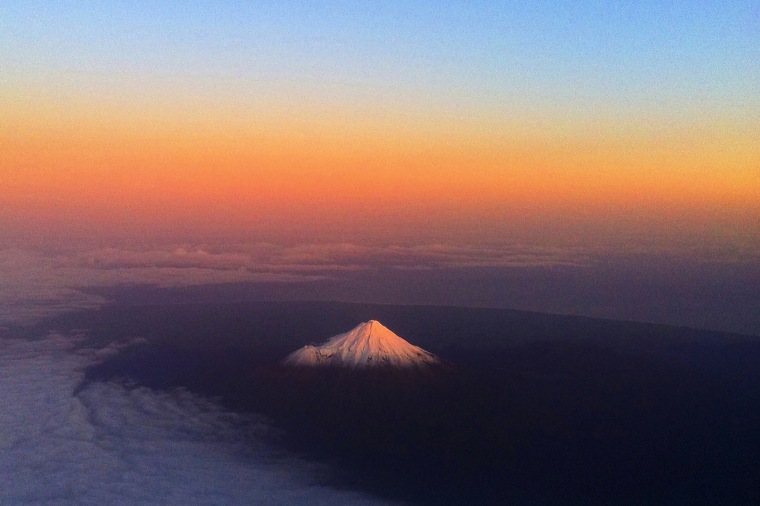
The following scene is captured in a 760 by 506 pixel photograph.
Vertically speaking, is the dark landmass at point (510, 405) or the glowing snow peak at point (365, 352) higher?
the glowing snow peak at point (365, 352)

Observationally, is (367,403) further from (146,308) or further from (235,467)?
(146,308)

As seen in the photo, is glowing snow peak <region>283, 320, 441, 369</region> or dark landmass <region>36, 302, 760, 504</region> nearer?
dark landmass <region>36, 302, 760, 504</region>

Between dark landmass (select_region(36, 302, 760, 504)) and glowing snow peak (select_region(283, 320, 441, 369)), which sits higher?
glowing snow peak (select_region(283, 320, 441, 369))

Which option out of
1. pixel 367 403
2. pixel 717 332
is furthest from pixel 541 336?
pixel 367 403

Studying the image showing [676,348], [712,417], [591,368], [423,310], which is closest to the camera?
[712,417]
